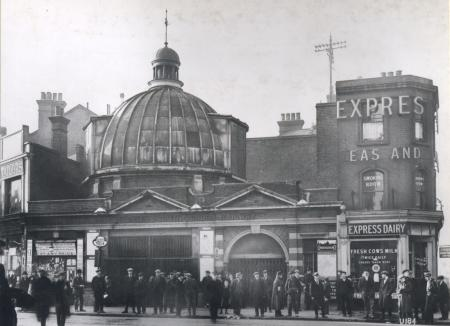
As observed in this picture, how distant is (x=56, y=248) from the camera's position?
40.1 metres

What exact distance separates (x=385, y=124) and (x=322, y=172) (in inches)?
189

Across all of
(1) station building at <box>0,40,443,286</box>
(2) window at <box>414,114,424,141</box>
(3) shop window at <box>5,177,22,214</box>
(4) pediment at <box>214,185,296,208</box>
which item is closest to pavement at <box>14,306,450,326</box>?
(1) station building at <box>0,40,443,286</box>

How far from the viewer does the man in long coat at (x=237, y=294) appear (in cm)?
2939

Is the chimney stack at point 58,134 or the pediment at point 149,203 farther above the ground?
the chimney stack at point 58,134

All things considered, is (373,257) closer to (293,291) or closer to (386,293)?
(293,291)

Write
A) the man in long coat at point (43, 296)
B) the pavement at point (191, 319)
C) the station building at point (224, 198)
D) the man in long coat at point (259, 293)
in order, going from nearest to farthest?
the man in long coat at point (43, 296) < the pavement at point (191, 319) < the man in long coat at point (259, 293) < the station building at point (224, 198)

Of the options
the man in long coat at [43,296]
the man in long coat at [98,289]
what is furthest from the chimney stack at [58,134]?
the man in long coat at [43,296]

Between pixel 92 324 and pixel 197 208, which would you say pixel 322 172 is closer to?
pixel 197 208

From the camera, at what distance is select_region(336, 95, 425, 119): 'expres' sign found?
36281 millimetres

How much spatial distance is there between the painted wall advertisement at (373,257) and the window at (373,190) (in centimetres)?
213

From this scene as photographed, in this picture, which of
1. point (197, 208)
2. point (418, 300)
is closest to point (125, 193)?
point (197, 208)

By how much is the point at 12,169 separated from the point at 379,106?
884 inches

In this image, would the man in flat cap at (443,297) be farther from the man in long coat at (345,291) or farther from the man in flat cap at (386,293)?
the man in long coat at (345,291)

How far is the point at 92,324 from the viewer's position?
24.7 metres
